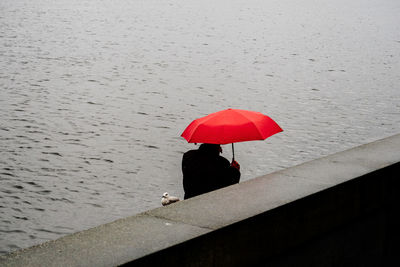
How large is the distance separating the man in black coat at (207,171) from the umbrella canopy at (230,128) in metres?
0.53

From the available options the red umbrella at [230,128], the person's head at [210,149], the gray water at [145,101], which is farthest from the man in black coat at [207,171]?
the gray water at [145,101]

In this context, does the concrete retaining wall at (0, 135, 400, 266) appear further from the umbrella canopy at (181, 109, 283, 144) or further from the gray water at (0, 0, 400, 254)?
the gray water at (0, 0, 400, 254)

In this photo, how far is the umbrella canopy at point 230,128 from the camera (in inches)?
248

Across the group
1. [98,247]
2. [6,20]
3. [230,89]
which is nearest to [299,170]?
[98,247]

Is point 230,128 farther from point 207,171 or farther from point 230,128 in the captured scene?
point 207,171

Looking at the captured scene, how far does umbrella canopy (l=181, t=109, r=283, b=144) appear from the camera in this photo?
6293 millimetres

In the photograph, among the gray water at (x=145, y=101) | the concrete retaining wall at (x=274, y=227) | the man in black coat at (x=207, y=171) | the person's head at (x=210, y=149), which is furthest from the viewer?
the gray water at (x=145, y=101)

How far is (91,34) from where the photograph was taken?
39.5m

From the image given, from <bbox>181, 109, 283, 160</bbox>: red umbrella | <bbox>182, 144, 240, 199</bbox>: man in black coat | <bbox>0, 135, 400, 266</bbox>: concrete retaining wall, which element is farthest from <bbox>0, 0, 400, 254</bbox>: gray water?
<bbox>0, 135, 400, 266</bbox>: concrete retaining wall

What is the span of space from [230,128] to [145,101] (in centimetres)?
1472

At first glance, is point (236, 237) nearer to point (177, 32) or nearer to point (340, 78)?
point (340, 78)

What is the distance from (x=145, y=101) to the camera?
68.5 ft

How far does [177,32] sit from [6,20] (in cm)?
1047

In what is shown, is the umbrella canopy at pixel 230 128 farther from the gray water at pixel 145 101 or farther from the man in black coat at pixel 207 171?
the gray water at pixel 145 101
